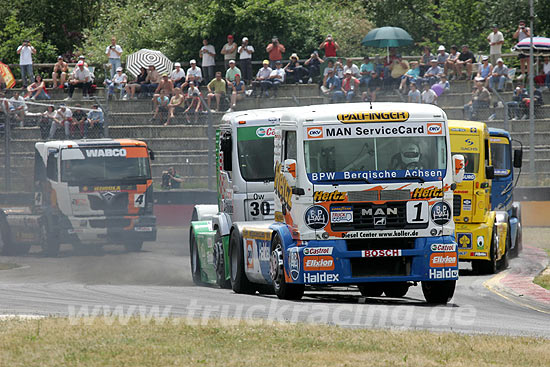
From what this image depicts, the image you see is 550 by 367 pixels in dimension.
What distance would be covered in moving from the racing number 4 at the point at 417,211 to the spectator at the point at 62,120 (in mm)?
17996

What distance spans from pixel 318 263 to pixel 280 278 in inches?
27.7

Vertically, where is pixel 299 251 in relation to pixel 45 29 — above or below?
below

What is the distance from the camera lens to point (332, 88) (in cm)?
3045

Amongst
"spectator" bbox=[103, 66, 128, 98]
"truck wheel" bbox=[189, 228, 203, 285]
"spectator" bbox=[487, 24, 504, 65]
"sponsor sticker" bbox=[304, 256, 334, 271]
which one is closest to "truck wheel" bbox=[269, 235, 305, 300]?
"sponsor sticker" bbox=[304, 256, 334, 271]

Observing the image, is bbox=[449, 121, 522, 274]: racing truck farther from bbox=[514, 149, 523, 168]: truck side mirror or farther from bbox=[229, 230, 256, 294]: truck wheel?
bbox=[229, 230, 256, 294]: truck wheel

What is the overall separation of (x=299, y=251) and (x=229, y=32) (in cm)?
2827

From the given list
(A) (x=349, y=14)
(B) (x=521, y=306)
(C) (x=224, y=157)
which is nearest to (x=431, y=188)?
(B) (x=521, y=306)

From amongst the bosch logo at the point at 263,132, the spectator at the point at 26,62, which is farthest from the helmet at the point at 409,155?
the spectator at the point at 26,62

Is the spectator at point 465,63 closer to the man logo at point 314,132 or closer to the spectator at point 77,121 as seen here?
the spectator at point 77,121

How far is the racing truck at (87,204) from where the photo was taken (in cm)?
2273

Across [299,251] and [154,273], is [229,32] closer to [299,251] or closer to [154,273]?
[154,273]

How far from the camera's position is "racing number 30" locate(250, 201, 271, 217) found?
14766 millimetres

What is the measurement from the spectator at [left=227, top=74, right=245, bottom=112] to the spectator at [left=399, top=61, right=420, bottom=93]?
4.54 meters

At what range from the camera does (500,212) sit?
61.0 feet
